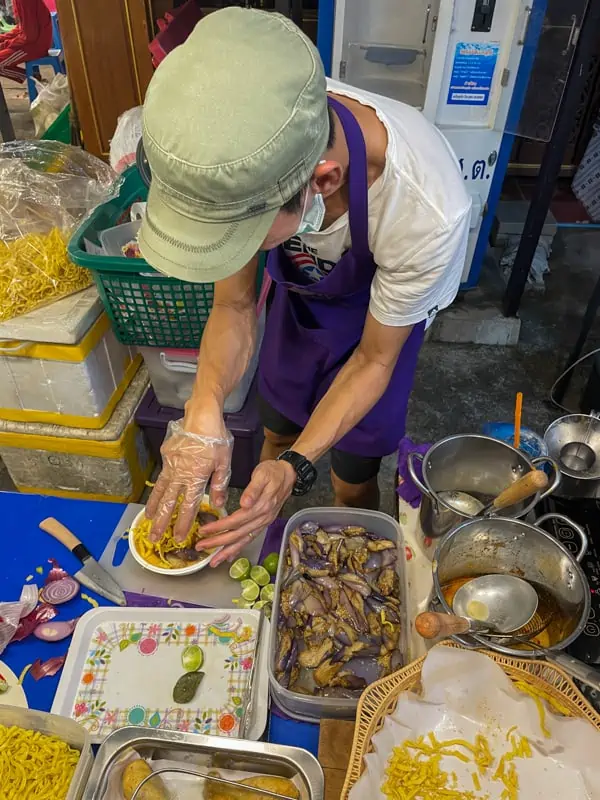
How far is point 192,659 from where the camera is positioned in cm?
148

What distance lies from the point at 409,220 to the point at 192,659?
118 centimetres

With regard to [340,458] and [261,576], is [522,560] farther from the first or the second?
[340,458]

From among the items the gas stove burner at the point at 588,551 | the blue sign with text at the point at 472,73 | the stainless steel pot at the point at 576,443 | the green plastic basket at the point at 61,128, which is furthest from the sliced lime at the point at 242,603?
the green plastic basket at the point at 61,128

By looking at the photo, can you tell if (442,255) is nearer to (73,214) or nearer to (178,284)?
(178,284)

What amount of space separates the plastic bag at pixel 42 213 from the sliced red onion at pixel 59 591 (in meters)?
0.95

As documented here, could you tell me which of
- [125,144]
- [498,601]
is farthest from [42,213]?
[498,601]

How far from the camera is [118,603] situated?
1.63m

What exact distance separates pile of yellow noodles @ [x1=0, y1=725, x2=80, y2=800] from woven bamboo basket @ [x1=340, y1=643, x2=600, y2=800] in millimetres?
584

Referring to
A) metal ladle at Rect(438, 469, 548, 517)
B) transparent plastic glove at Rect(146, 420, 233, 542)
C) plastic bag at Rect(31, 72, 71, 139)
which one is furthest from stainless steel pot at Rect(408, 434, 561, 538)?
plastic bag at Rect(31, 72, 71, 139)

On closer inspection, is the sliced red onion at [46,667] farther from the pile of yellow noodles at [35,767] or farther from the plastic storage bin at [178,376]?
the plastic storage bin at [178,376]

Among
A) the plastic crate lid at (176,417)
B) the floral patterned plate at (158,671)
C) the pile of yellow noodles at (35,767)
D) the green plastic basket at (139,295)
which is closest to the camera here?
the pile of yellow noodles at (35,767)

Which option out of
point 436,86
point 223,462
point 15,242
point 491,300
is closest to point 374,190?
point 223,462

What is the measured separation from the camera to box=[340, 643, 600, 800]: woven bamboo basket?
1.11 meters

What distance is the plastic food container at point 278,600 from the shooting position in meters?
1.29
